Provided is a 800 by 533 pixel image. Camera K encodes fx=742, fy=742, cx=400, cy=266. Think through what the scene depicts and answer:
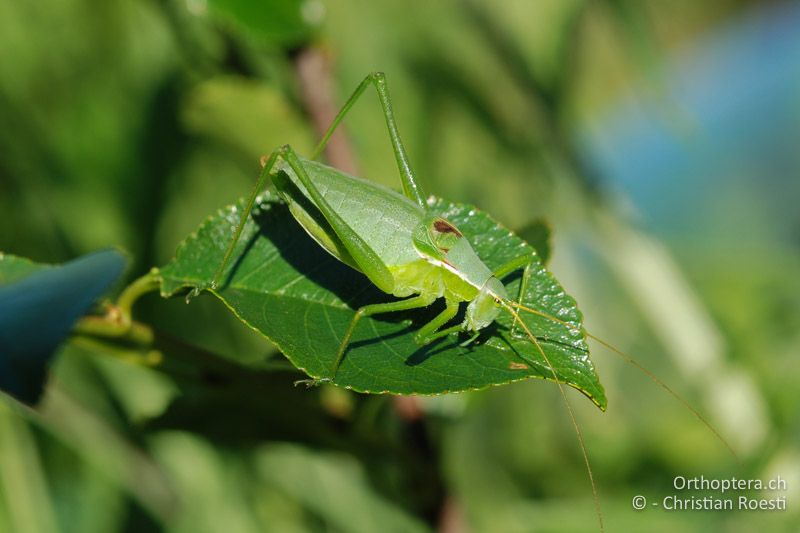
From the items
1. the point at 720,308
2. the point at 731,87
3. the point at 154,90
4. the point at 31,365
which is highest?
the point at 731,87

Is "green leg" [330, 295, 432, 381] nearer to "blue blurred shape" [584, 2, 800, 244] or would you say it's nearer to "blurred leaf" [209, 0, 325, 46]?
"blurred leaf" [209, 0, 325, 46]

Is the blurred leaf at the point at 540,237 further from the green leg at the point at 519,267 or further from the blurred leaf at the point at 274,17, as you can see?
the blurred leaf at the point at 274,17

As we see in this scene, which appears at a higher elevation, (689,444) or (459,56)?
(459,56)

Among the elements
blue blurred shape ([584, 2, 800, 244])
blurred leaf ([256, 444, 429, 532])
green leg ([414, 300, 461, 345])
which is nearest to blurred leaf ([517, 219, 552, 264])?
green leg ([414, 300, 461, 345])

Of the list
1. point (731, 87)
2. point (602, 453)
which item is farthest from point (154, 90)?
point (731, 87)

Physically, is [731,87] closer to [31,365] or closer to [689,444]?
[689,444]

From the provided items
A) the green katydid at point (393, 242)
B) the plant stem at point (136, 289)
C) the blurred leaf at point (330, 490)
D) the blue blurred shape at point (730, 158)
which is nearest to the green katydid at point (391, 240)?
the green katydid at point (393, 242)

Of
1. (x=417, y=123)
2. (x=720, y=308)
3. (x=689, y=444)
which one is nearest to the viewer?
(x=689, y=444)
